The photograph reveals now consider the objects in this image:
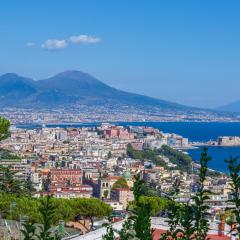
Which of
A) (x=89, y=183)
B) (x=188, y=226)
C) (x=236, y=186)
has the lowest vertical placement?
(x=89, y=183)

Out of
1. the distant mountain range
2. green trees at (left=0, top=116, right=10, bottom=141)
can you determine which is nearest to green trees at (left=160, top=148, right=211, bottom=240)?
green trees at (left=0, top=116, right=10, bottom=141)

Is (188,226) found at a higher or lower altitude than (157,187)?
higher

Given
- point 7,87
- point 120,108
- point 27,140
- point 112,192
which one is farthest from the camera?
point 7,87

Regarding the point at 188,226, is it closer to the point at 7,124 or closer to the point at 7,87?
the point at 7,124

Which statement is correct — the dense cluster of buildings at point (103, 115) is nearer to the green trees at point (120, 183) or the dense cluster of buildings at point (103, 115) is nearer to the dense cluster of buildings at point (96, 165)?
the dense cluster of buildings at point (96, 165)

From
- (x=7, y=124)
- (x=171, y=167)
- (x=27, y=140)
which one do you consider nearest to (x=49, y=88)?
(x=27, y=140)

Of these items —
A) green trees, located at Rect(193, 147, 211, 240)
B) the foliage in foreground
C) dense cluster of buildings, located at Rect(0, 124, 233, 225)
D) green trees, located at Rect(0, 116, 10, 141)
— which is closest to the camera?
green trees, located at Rect(193, 147, 211, 240)

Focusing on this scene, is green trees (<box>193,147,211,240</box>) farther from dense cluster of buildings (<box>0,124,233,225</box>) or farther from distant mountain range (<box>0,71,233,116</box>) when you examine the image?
distant mountain range (<box>0,71,233,116</box>)

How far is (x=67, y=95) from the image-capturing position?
153m

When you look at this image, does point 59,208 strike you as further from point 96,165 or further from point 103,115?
point 103,115

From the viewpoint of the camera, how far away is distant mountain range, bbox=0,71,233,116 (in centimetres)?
14462

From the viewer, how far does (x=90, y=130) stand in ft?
228

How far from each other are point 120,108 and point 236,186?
135m

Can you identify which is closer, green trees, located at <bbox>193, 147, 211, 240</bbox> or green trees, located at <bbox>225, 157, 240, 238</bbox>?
green trees, located at <bbox>225, 157, 240, 238</bbox>
